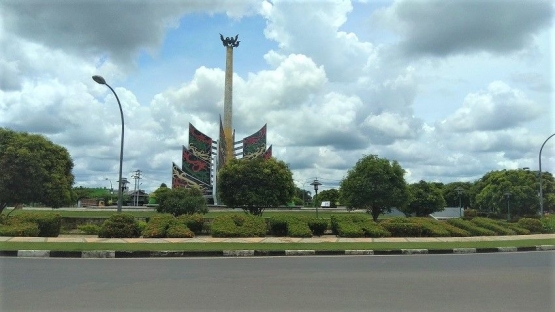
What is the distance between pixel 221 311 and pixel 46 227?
53.5ft

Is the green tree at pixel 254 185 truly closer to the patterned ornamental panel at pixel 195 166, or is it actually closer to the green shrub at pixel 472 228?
the green shrub at pixel 472 228

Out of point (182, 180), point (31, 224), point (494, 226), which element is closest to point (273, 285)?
point (31, 224)

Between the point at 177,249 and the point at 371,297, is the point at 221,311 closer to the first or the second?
the point at 371,297

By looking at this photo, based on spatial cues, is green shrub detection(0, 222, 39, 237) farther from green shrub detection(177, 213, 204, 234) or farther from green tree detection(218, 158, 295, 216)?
green tree detection(218, 158, 295, 216)

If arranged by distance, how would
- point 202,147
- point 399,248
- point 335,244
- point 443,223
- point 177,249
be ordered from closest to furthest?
point 177,249 → point 399,248 → point 335,244 → point 443,223 → point 202,147

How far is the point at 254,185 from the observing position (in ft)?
120

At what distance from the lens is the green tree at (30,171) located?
101 ft

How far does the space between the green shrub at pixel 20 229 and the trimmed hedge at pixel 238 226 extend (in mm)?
7038

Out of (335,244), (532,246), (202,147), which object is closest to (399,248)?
(335,244)

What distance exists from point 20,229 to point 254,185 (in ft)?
63.2

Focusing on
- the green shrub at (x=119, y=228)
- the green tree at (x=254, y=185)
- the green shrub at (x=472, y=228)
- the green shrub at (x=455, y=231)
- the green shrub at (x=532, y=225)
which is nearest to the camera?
the green shrub at (x=119, y=228)

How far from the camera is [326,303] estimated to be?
7586 mm

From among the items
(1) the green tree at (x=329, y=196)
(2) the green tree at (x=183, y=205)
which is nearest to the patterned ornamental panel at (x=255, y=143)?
(1) the green tree at (x=329, y=196)

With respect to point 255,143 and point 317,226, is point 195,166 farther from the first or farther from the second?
point 317,226
